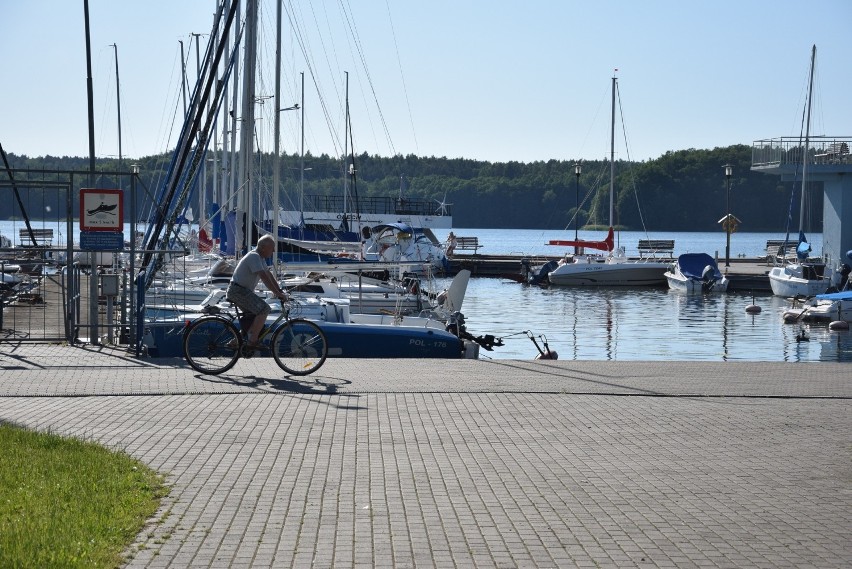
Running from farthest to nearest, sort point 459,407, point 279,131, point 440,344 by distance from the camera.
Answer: point 279,131 < point 440,344 < point 459,407

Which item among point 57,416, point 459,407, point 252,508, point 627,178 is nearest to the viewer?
point 252,508

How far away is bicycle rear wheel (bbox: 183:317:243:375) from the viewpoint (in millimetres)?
13758

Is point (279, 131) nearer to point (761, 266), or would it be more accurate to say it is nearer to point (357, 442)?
point (357, 442)

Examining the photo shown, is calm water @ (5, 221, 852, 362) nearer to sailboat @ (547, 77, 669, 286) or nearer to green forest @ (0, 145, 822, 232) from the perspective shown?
sailboat @ (547, 77, 669, 286)

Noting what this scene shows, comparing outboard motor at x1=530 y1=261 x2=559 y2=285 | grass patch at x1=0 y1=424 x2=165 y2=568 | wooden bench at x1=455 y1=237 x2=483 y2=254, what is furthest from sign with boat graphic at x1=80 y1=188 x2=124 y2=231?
wooden bench at x1=455 y1=237 x2=483 y2=254

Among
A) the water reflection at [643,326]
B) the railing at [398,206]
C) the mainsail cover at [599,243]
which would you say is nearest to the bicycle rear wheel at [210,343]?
the water reflection at [643,326]

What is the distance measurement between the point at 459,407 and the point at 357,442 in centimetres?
218

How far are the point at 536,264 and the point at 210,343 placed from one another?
55.6 metres

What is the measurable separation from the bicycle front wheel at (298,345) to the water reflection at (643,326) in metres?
13.0

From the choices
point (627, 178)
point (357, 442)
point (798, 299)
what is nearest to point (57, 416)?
point (357, 442)

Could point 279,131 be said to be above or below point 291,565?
above

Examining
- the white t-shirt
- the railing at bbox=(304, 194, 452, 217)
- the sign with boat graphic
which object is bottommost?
the railing at bbox=(304, 194, 452, 217)

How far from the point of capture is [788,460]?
877 cm

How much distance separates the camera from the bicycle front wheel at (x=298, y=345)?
1359 centimetres
